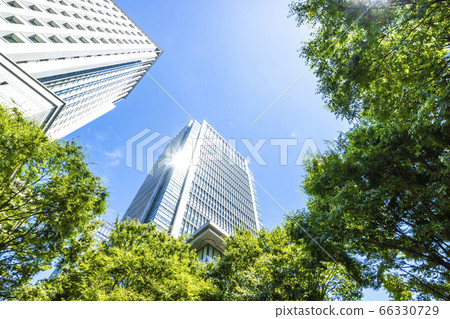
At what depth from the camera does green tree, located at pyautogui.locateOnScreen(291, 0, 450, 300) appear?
6.07 meters

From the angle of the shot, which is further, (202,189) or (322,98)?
(202,189)

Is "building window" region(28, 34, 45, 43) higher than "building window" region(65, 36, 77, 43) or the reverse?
the reverse

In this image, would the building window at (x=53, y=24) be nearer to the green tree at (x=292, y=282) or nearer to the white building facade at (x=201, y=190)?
the white building facade at (x=201, y=190)

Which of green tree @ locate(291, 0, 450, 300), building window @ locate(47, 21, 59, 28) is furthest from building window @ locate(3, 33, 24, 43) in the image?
green tree @ locate(291, 0, 450, 300)

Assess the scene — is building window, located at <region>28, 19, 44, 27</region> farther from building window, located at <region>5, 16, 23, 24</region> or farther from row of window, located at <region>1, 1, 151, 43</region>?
building window, located at <region>5, 16, 23, 24</region>

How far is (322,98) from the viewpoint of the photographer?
885cm

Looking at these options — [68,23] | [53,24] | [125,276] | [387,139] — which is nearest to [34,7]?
[53,24]

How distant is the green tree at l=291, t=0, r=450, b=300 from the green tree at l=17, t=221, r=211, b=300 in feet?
23.0

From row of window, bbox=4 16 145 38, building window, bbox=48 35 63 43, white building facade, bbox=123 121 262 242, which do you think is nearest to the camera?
row of window, bbox=4 16 145 38

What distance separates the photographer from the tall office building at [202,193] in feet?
176

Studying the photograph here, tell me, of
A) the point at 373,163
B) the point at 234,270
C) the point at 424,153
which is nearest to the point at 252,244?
the point at 234,270

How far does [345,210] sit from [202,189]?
6139cm

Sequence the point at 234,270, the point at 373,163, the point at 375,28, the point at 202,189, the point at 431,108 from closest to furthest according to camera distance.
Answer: the point at 431,108, the point at 375,28, the point at 373,163, the point at 234,270, the point at 202,189

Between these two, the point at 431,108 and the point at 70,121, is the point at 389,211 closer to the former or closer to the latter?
the point at 431,108
